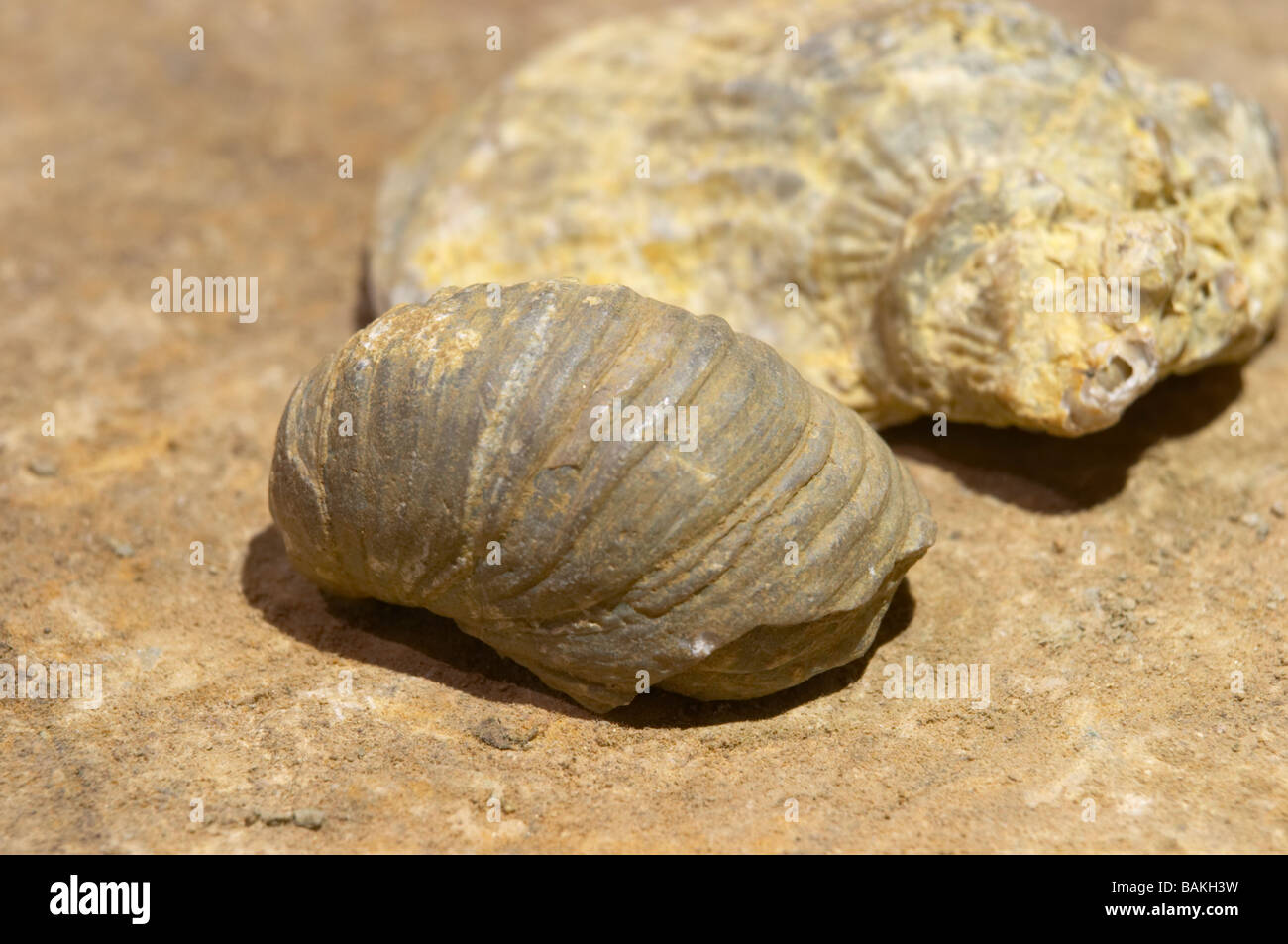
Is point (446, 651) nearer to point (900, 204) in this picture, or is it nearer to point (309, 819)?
point (309, 819)

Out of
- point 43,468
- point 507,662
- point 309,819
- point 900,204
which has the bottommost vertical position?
point 309,819

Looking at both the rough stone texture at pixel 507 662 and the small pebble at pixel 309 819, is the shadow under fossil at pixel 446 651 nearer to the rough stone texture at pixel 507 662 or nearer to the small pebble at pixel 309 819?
the rough stone texture at pixel 507 662

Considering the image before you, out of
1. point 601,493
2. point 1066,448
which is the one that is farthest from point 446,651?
point 1066,448

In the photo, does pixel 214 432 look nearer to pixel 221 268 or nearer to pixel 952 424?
pixel 221 268

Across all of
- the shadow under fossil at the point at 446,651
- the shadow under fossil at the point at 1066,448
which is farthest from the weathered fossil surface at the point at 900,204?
the shadow under fossil at the point at 446,651

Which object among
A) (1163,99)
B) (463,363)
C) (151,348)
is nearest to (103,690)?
(463,363)

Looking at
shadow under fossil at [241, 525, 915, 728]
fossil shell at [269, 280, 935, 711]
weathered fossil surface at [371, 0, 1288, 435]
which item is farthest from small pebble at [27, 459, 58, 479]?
fossil shell at [269, 280, 935, 711]
